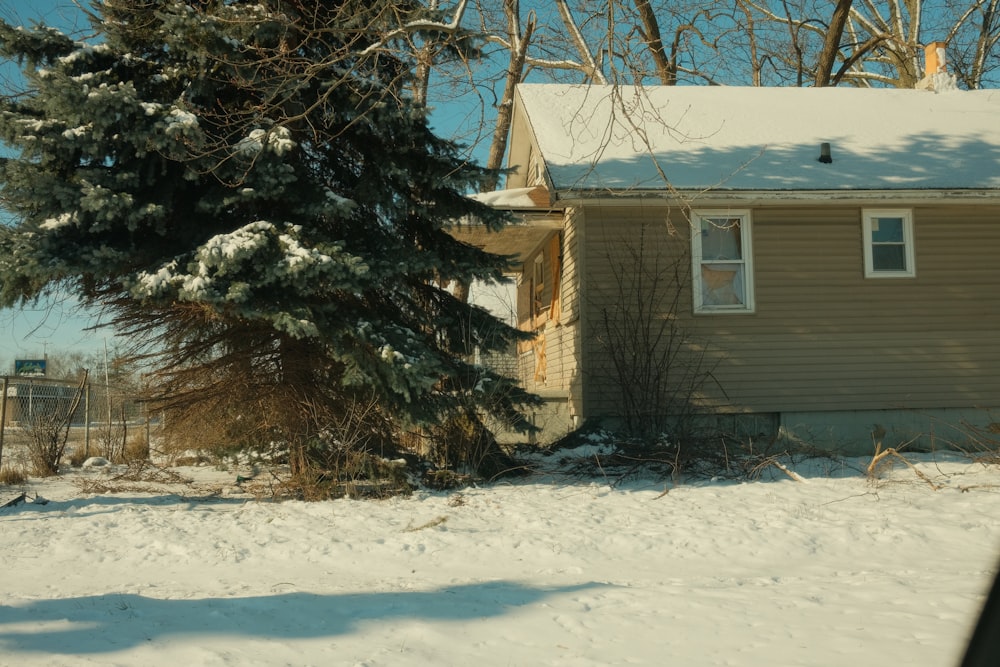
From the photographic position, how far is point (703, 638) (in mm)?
5039

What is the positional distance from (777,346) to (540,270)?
5.27 metres

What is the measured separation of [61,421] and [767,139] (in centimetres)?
1178

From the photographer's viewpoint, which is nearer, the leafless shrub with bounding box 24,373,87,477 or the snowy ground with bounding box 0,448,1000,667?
the snowy ground with bounding box 0,448,1000,667

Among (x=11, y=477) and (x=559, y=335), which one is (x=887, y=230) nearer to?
(x=559, y=335)

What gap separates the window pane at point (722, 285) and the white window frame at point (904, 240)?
6.40 ft

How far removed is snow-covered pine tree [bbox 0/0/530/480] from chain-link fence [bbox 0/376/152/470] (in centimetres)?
188

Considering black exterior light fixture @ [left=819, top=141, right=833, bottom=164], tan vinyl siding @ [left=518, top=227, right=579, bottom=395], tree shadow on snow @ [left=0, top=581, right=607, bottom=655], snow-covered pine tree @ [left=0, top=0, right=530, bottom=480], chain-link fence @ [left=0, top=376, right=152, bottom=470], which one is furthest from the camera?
black exterior light fixture @ [left=819, top=141, right=833, bottom=164]

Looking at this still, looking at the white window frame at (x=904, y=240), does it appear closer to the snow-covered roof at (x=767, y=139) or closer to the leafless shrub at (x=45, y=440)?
the snow-covered roof at (x=767, y=139)

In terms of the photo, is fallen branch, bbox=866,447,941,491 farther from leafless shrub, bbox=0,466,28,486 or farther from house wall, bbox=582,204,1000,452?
leafless shrub, bbox=0,466,28,486

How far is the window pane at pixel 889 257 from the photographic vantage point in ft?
43.7

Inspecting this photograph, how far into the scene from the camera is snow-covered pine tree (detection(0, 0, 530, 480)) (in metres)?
8.51

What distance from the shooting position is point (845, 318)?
1306 cm

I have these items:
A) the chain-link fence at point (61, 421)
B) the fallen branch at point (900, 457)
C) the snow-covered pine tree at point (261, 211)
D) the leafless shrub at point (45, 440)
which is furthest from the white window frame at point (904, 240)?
the leafless shrub at point (45, 440)

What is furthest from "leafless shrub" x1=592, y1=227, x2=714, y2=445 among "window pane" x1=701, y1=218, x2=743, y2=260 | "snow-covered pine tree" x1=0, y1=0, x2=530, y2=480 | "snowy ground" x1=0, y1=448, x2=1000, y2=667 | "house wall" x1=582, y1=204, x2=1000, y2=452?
"snow-covered pine tree" x1=0, y1=0, x2=530, y2=480
